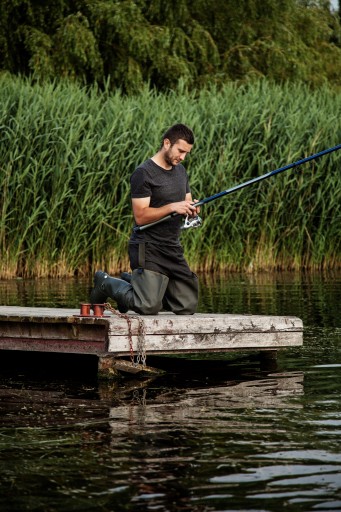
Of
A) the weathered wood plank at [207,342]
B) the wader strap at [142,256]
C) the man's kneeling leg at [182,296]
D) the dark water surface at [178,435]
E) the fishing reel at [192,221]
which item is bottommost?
the dark water surface at [178,435]

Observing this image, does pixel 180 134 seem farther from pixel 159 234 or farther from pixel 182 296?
pixel 182 296

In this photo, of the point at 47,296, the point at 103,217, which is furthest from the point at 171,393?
the point at 103,217

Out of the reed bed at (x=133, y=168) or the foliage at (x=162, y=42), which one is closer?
the reed bed at (x=133, y=168)

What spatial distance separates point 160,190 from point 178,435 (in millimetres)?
2664

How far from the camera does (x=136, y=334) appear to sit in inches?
297

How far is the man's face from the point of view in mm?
7859

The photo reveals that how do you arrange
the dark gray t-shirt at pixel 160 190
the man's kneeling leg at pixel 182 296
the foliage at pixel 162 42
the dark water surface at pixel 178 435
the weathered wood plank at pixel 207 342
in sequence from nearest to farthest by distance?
1. the dark water surface at pixel 178 435
2. the weathered wood plank at pixel 207 342
3. the dark gray t-shirt at pixel 160 190
4. the man's kneeling leg at pixel 182 296
5. the foliage at pixel 162 42

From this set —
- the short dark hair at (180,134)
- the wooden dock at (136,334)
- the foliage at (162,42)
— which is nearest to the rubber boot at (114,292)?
the wooden dock at (136,334)

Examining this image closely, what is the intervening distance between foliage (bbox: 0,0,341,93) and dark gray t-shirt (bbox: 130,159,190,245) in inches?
554

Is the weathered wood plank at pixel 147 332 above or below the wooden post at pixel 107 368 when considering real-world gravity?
above

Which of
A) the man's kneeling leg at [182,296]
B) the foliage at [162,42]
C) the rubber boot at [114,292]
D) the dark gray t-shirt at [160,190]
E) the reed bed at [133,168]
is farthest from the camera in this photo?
the foliage at [162,42]

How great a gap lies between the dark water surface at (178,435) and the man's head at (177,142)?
1404mm

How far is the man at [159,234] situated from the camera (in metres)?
7.89

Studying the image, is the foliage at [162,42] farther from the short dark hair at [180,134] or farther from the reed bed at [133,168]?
the short dark hair at [180,134]
